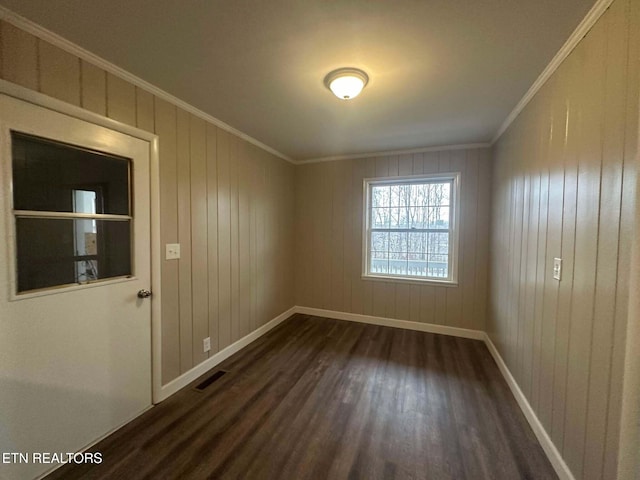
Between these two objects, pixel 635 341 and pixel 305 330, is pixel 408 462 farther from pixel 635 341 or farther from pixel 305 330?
pixel 305 330

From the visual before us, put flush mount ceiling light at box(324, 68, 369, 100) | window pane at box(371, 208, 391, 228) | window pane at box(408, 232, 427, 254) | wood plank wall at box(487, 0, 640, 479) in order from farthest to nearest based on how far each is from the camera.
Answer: window pane at box(371, 208, 391, 228), window pane at box(408, 232, 427, 254), flush mount ceiling light at box(324, 68, 369, 100), wood plank wall at box(487, 0, 640, 479)

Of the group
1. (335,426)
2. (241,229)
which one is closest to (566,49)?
(335,426)

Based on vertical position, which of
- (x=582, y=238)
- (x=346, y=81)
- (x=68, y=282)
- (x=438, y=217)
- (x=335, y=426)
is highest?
(x=346, y=81)

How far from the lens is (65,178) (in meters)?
1.52

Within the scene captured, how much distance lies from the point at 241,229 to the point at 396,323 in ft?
8.08

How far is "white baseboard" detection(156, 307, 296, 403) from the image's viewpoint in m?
2.13

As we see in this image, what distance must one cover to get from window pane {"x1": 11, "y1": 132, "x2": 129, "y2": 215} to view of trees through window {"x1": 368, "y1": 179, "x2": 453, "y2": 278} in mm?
2975

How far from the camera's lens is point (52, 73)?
1434mm

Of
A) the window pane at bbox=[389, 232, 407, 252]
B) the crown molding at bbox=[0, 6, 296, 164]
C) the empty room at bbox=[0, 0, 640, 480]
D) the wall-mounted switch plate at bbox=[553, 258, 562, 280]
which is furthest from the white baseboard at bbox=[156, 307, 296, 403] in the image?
the wall-mounted switch plate at bbox=[553, 258, 562, 280]

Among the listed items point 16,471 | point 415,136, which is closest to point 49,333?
point 16,471

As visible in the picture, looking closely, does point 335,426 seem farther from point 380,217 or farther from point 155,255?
point 380,217

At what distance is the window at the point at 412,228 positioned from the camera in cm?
342

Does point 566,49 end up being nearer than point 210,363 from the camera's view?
Yes

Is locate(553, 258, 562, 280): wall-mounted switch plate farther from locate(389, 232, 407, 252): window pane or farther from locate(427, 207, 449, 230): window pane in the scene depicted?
locate(389, 232, 407, 252): window pane
